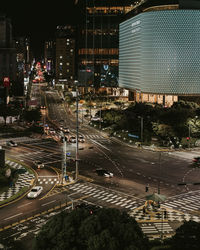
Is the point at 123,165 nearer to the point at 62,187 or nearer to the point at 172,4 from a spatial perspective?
the point at 62,187

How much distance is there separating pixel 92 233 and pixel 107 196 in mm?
29818

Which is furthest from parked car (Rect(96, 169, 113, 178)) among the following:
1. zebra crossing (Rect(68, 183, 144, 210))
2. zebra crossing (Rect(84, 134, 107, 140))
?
zebra crossing (Rect(84, 134, 107, 140))

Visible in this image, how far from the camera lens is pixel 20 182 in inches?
2611

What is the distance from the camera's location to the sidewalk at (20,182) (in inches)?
2315

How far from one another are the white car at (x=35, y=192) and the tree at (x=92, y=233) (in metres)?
26.7

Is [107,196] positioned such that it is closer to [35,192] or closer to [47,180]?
[35,192]

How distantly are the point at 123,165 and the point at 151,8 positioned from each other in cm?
13344

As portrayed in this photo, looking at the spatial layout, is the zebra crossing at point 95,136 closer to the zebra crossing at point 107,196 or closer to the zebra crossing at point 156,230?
the zebra crossing at point 107,196

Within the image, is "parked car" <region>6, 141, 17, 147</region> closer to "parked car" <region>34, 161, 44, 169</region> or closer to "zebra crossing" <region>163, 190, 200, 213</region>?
"parked car" <region>34, 161, 44, 169</region>

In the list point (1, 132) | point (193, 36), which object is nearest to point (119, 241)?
point (1, 132)

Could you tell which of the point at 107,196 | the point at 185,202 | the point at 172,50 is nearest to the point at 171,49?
the point at 172,50

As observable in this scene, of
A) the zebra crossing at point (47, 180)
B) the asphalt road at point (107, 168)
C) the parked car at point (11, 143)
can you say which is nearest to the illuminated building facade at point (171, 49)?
the asphalt road at point (107, 168)

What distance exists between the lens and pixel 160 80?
618 ft

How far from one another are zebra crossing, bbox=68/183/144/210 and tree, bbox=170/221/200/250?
21.5 m
